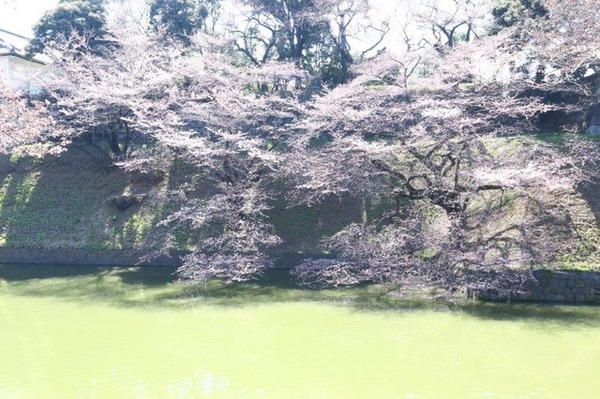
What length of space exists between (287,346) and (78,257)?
945 centimetres

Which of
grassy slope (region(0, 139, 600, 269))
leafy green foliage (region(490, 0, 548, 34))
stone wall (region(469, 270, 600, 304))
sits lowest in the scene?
stone wall (region(469, 270, 600, 304))

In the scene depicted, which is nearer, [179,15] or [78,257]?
[78,257]

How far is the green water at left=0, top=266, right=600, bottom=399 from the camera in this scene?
6473 millimetres

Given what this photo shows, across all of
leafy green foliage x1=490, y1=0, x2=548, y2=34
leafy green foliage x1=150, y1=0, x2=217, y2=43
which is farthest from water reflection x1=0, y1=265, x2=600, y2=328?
leafy green foliage x1=150, y1=0, x2=217, y2=43

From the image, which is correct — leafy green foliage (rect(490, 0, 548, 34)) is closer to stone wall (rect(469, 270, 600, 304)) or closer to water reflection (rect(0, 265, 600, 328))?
stone wall (rect(469, 270, 600, 304))

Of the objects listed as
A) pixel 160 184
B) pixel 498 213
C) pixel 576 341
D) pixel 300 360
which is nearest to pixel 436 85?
pixel 498 213

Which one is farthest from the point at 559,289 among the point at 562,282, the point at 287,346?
the point at 287,346

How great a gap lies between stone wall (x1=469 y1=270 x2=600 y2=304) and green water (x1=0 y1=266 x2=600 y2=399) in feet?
1.24

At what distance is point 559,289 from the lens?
9969 mm

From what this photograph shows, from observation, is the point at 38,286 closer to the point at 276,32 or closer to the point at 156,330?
the point at 156,330

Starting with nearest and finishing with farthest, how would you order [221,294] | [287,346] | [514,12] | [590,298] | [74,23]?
[287,346], [590,298], [221,294], [514,12], [74,23]

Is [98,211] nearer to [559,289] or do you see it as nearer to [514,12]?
[559,289]

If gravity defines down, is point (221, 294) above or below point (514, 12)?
below

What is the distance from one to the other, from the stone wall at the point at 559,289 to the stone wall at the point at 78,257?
9.13 meters
